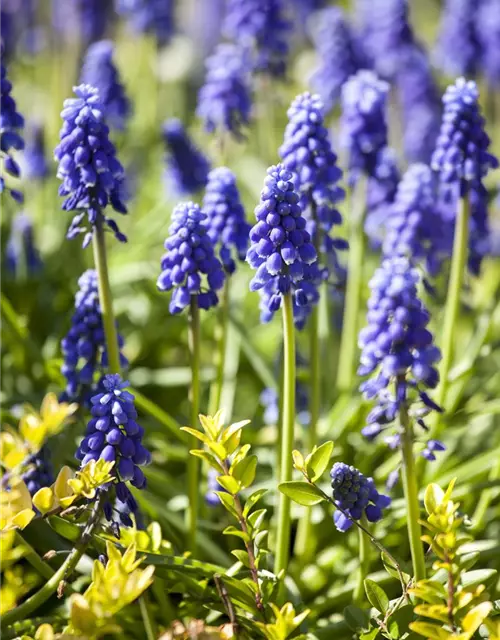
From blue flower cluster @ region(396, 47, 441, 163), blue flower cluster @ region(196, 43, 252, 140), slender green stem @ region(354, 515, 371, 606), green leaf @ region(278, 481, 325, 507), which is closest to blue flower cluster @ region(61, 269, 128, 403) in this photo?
green leaf @ region(278, 481, 325, 507)

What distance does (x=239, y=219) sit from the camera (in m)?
4.11

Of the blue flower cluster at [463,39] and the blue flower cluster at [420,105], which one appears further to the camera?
the blue flower cluster at [420,105]

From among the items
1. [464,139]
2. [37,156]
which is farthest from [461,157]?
[37,156]

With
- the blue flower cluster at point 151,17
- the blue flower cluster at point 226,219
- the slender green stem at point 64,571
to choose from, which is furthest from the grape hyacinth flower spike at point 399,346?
the blue flower cluster at point 151,17

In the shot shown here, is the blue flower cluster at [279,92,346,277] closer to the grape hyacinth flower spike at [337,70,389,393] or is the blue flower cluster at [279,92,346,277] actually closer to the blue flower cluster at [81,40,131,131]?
the grape hyacinth flower spike at [337,70,389,393]

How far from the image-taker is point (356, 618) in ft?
11.1

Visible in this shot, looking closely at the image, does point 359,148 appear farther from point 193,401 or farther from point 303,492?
point 303,492

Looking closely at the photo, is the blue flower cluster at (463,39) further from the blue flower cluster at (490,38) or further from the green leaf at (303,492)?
the green leaf at (303,492)

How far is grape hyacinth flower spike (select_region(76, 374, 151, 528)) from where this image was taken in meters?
3.07

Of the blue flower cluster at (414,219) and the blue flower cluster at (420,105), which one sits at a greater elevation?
the blue flower cluster at (420,105)

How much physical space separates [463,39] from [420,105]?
32.9 inches

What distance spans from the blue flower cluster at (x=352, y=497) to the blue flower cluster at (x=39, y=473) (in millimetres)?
1362

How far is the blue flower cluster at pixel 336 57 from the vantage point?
6.09 meters

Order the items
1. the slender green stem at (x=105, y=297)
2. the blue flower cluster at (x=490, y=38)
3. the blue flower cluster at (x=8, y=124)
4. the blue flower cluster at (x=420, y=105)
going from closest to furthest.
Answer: the slender green stem at (x=105, y=297) → the blue flower cluster at (x=8, y=124) → the blue flower cluster at (x=420, y=105) → the blue flower cluster at (x=490, y=38)
